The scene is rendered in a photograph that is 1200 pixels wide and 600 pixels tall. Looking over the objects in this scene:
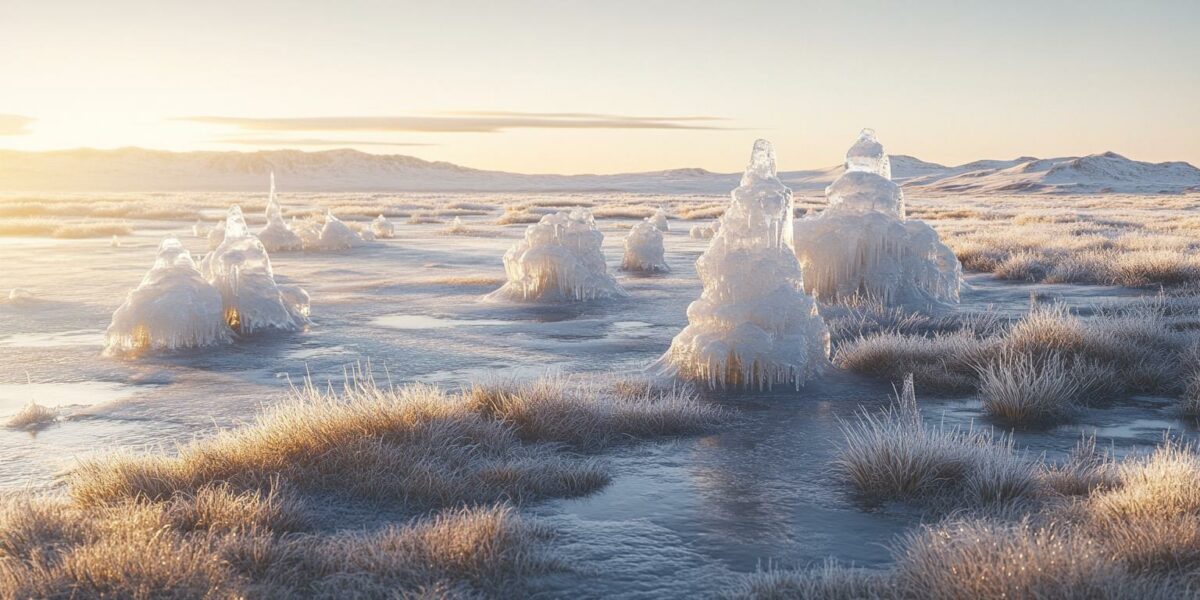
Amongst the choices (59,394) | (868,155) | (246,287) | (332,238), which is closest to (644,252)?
(868,155)

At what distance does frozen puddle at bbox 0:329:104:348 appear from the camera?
39.1ft

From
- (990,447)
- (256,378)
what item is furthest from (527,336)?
(990,447)

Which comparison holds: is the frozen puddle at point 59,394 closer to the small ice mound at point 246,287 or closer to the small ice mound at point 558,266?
the small ice mound at point 246,287

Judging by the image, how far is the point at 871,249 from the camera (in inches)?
560

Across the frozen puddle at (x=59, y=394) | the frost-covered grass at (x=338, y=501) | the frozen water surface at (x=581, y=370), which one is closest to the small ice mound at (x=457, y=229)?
the frozen water surface at (x=581, y=370)

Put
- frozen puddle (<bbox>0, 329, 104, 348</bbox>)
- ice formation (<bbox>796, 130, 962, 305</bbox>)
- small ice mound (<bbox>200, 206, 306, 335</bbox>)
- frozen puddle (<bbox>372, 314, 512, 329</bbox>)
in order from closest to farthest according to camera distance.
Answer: frozen puddle (<bbox>0, 329, 104, 348</bbox>) → small ice mound (<bbox>200, 206, 306, 335</bbox>) → frozen puddle (<bbox>372, 314, 512, 329</bbox>) → ice formation (<bbox>796, 130, 962, 305</bbox>)

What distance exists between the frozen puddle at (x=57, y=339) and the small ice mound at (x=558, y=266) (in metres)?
5.67

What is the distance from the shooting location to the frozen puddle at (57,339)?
1191 cm

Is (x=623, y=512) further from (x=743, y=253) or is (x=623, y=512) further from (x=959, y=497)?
(x=743, y=253)

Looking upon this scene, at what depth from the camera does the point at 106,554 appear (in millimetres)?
4273

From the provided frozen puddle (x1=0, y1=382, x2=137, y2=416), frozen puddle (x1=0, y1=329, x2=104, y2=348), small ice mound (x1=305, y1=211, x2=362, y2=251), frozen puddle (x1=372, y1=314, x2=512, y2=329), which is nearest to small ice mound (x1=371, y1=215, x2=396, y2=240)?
small ice mound (x1=305, y1=211, x2=362, y2=251)

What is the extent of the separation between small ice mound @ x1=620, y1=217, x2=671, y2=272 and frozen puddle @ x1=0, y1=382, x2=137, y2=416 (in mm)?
12744

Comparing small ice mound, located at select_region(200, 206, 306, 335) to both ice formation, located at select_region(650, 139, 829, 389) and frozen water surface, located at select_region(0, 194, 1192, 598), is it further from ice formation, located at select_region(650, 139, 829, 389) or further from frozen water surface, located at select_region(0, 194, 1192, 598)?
ice formation, located at select_region(650, 139, 829, 389)

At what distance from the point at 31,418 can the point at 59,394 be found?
1315mm
